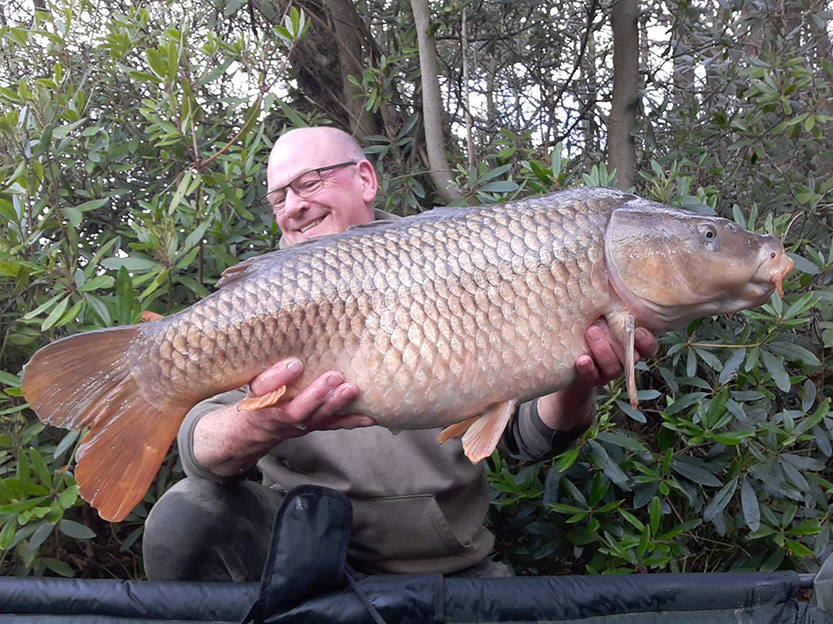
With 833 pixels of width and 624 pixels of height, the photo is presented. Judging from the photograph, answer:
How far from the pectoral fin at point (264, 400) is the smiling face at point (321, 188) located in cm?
66

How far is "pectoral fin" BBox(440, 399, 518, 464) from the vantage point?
1081 millimetres

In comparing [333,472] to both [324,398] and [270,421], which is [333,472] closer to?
[270,421]

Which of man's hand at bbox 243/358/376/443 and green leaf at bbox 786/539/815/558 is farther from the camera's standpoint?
green leaf at bbox 786/539/815/558

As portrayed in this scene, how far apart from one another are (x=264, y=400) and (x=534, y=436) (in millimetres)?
640

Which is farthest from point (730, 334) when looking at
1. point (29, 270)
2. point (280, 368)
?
point (29, 270)

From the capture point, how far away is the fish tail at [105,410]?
42.7 inches

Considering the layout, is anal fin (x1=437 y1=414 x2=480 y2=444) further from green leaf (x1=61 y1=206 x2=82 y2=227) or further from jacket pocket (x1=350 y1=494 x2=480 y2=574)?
green leaf (x1=61 y1=206 x2=82 y2=227)

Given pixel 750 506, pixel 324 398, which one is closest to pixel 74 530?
pixel 324 398

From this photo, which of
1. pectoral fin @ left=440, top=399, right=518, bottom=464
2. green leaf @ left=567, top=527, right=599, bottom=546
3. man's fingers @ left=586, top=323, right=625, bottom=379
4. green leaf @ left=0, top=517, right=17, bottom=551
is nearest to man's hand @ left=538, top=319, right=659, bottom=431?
man's fingers @ left=586, top=323, right=625, bottom=379

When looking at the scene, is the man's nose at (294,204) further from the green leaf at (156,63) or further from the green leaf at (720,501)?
the green leaf at (720,501)

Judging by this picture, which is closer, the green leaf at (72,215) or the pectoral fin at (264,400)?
the pectoral fin at (264,400)

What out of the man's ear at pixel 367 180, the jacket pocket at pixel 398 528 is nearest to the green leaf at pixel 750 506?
the jacket pocket at pixel 398 528

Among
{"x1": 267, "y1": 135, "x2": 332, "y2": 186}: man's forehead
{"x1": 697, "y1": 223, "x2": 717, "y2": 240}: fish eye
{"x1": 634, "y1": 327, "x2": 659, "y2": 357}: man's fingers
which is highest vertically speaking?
{"x1": 267, "y1": 135, "x2": 332, "y2": 186}: man's forehead

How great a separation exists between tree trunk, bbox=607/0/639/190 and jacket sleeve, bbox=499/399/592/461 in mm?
1175
